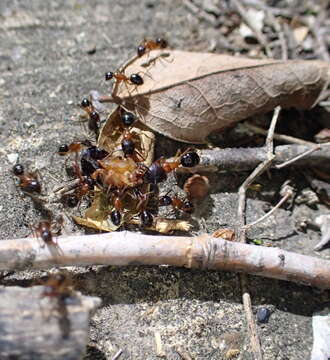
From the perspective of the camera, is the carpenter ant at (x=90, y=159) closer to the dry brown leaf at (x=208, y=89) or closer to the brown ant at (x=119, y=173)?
the brown ant at (x=119, y=173)

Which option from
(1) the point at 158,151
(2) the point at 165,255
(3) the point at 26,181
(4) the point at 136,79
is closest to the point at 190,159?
(1) the point at 158,151

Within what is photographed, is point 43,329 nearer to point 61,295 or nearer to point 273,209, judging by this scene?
point 61,295

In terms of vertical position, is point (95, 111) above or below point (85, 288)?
above

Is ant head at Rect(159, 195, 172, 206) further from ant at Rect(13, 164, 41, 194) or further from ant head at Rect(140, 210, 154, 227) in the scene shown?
ant at Rect(13, 164, 41, 194)

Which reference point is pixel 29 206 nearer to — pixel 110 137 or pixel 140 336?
pixel 110 137

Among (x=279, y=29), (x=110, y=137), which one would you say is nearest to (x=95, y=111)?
(x=110, y=137)

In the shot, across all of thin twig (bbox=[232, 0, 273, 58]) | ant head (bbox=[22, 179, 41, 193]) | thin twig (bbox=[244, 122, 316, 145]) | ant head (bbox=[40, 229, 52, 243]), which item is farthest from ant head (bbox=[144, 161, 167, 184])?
thin twig (bbox=[232, 0, 273, 58])
